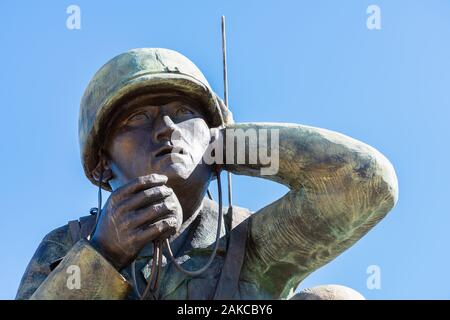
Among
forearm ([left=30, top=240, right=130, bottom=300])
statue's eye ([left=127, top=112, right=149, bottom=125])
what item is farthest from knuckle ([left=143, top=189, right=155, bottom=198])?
statue's eye ([left=127, top=112, right=149, bottom=125])

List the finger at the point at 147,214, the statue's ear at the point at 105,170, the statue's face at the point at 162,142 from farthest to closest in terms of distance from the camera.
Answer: the statue's ear at the point at 105,170
the statue's face at the point at 162,142
the finger at the point at 147,214

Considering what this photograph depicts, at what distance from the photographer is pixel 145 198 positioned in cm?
1153

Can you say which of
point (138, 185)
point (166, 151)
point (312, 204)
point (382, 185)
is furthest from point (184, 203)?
point (382, 185)

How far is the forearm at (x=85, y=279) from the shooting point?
457 inches

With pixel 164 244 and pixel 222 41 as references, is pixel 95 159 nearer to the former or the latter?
pixel 164 244

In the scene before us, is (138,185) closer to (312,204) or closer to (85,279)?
(85,279)

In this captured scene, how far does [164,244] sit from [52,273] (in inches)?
30.3

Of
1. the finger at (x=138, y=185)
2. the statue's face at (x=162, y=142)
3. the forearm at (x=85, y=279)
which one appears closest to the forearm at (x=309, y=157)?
the statue's face at (x=162, y=142)

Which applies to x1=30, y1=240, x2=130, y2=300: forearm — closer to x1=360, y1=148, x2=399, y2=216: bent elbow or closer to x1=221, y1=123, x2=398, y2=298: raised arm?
x1=221, y1=123, x2=398, y2=298: raised arm

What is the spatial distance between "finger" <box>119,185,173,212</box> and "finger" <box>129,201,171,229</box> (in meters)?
0.03

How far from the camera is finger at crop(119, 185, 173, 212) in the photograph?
11.5 metres

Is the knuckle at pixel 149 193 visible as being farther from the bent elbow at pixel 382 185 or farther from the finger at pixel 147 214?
the bent elbow at pixel 382 185

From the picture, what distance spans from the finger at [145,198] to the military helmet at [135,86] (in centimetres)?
108

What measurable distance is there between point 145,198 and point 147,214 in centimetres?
10
